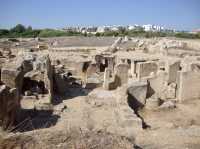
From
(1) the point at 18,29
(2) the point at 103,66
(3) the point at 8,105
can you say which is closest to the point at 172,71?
(2) the point at 103,66

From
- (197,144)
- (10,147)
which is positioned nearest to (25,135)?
(10,147)

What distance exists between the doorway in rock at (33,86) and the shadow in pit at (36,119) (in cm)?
227

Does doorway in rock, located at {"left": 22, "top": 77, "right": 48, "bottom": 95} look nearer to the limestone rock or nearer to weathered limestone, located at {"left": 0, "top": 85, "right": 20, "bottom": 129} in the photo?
weathered limestone, located at {"left": 0, "top": 85, "right": 20, "bottom": 129}

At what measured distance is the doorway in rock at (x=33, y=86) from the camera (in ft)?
47.4

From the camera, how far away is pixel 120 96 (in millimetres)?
13758

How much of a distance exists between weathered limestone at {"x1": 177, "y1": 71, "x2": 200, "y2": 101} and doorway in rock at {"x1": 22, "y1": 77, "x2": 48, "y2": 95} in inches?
268


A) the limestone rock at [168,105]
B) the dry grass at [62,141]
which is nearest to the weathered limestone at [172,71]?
the limestone rock at [168,105]

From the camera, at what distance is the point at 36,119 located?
455 inches

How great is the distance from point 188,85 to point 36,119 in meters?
8.12

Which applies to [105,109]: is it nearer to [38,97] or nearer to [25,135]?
[38,97]

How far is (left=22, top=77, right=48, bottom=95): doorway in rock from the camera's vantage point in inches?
569

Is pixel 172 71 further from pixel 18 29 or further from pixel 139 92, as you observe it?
pixel 18 29

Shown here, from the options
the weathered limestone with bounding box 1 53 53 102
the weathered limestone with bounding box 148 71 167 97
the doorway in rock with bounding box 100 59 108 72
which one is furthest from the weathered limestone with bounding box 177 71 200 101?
the doorway in rock with bounding box 100 59 108 72

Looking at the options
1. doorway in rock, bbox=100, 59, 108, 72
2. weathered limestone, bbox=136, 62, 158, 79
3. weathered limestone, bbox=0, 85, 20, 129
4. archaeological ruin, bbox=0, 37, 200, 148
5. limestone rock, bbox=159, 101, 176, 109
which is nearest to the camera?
weathered limestone, bbox=0, 85, 20, 129
